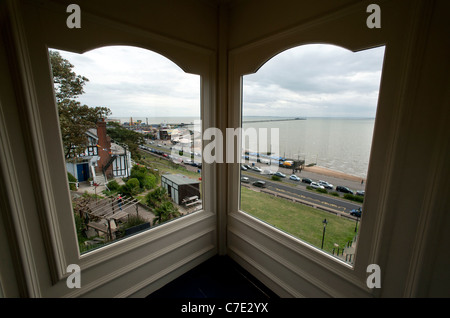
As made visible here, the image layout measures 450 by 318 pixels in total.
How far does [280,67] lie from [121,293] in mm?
2208

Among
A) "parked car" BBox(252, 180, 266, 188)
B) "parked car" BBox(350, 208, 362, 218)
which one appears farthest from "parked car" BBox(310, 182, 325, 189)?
"parked car" BBox(252, 180, 266, 188)

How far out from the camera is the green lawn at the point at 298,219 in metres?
1.29

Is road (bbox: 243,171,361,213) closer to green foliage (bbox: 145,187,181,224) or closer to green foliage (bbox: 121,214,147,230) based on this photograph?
green foliage (bbox: 145,187,181,224)

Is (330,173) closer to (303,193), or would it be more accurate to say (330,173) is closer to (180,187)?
(303,193)

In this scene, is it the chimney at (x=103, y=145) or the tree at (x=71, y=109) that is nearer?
Answer: the tree at (x=71, y=109)

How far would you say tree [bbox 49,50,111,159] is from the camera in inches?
43.6

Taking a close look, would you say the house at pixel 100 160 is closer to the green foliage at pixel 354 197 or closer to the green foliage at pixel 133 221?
the green foliage at pixel 133 221

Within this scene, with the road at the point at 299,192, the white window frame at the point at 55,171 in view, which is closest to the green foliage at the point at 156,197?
the white window frame at the point at 55,171

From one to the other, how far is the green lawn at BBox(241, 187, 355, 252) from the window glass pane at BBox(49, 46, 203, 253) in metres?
0.65

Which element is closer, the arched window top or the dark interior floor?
the arched window top

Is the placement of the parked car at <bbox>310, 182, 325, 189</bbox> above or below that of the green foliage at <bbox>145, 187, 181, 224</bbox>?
above

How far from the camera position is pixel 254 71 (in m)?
1.58

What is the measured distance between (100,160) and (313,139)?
1583 mm

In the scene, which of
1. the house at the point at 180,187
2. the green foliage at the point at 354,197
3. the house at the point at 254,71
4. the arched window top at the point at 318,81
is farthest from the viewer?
the house at the point at 180,187
